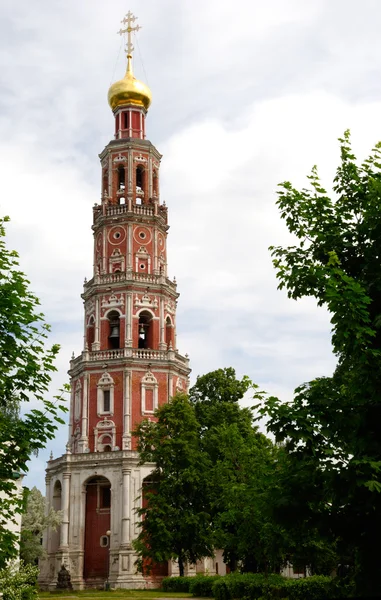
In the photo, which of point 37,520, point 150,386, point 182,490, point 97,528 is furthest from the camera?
point 150,386

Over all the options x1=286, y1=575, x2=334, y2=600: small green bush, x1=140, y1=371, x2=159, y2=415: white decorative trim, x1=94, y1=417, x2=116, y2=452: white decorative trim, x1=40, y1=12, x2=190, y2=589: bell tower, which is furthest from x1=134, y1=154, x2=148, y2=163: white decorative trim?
x1=286, y1=575, x2=334, y2=600: small green bush

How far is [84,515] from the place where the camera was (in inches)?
1906

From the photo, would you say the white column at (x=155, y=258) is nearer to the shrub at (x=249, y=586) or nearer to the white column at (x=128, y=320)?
the white column at (x=128, y=320)

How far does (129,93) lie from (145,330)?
61.9ft

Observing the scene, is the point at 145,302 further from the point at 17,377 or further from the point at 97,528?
the point at 17,377

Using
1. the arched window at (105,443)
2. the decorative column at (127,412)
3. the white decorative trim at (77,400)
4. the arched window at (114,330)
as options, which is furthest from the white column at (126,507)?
the arched window at (114,330)

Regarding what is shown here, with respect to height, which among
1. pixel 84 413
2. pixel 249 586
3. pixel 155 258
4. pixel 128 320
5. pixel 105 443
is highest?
pixel 155 258

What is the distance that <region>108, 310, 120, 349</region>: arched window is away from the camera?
53.0 metres

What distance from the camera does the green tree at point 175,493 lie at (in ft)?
125

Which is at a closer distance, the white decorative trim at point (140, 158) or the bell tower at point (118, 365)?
the bell tower at point (118, 365)

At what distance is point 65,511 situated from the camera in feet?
158

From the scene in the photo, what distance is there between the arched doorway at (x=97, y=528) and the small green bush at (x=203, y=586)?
550 inches

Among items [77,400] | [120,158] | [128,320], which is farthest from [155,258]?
[77,400]

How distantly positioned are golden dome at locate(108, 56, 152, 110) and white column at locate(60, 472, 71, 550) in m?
28.7
